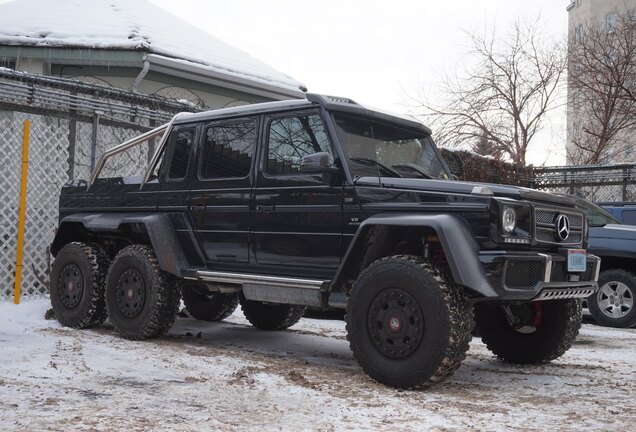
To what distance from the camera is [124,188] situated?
24.0 feet

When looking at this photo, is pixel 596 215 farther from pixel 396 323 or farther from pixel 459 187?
pixel 396 323

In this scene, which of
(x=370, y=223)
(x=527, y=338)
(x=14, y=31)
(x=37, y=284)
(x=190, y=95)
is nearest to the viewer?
(x=370, y=223)

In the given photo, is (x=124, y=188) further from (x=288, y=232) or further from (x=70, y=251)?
(x=288, y=232)

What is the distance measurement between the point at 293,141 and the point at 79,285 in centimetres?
296

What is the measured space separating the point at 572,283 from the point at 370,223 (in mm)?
1517

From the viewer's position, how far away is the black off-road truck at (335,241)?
4820 mm

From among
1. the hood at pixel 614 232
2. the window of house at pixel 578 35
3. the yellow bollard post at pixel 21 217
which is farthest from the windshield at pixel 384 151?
the window of house at pixel 578 35

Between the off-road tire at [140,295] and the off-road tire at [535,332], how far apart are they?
277 centimetres

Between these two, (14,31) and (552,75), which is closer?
(14,31)

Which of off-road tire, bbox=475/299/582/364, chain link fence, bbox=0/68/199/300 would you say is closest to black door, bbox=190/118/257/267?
off-road tire, bbox=475/299/582/364

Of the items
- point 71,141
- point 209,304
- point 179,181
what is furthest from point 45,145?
point 179,181

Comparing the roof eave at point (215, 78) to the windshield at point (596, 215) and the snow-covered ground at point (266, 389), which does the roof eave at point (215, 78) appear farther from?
the windshield at point (596, 215)

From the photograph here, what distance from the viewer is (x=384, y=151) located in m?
5.91

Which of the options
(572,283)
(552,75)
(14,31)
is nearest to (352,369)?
(572,283)
